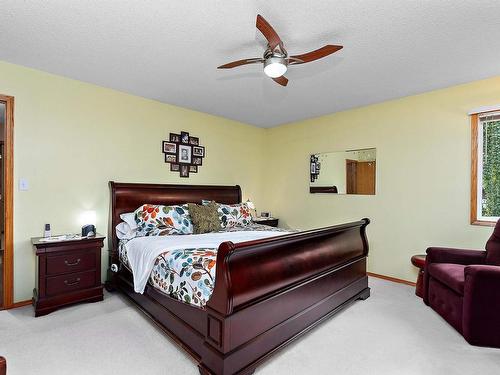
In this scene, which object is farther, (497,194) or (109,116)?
(109,116)

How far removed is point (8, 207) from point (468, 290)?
4476mm

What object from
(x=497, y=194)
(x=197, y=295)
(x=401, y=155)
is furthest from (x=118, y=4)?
(x=497, y=194)

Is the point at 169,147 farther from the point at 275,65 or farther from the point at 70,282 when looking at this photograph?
the point at 275,65

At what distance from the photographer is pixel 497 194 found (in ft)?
10.4

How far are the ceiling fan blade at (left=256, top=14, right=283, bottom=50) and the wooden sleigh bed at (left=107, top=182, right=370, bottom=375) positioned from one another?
1.42 m

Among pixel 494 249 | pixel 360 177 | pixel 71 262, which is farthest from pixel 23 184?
pixel 494 249

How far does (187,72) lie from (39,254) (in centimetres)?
242

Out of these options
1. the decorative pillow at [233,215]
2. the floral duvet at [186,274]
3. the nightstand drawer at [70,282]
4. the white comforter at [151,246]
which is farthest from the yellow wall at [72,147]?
the floral duvet at [186,274]

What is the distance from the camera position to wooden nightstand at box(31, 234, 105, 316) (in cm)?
272

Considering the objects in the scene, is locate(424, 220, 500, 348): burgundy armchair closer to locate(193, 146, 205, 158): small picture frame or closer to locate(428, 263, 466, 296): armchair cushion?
locate(428, 263, 466, 296): armchair cushion

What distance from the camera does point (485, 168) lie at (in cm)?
325

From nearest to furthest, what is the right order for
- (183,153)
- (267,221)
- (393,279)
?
1. (393,279)
2. (183,153)
3. (267,221)

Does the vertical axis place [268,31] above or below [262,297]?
above

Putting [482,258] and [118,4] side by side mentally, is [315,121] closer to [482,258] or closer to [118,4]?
[482,258]
